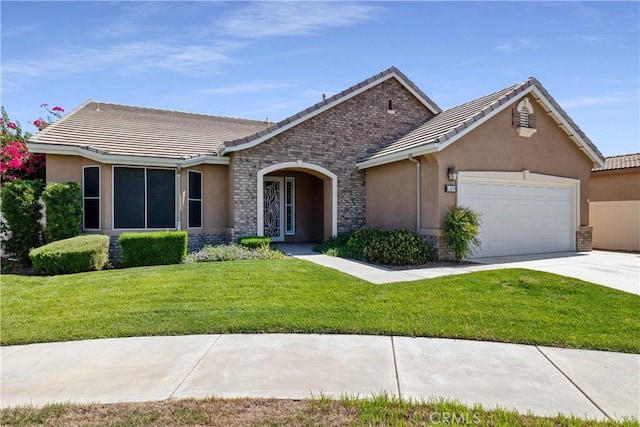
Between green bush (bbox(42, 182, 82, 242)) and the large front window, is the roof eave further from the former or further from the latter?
green bush (bbox(42, 182, 82, 242))

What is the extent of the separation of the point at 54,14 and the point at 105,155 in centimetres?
432

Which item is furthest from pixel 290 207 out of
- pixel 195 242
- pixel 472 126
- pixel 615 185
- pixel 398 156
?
pixel 615 185

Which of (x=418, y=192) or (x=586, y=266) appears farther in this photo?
(x=418, y=192)

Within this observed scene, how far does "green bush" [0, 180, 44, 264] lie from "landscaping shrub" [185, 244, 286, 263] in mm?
4951

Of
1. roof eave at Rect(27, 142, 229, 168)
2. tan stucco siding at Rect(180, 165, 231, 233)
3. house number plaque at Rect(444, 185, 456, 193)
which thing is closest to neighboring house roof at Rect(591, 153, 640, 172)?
house number plaque at Rect(444, 185, 456, 193)

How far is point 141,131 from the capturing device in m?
15.4

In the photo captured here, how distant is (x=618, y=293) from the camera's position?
7449 millimetres

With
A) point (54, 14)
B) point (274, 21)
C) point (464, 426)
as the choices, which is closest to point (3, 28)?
point (54, 14)

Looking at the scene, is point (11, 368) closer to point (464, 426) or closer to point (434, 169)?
point (464, 426)

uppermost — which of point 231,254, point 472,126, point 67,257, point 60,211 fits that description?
point 472,126

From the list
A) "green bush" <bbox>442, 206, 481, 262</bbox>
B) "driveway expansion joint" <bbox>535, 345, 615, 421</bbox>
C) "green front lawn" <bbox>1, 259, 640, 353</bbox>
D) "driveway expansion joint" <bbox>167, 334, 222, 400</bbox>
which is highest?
"green bush" <bbox>442, 206, 481, 262</bbox>

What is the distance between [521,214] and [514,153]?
2.18 m

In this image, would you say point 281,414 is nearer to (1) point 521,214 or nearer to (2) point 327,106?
(1) point 521,214

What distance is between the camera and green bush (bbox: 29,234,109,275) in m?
9.75
